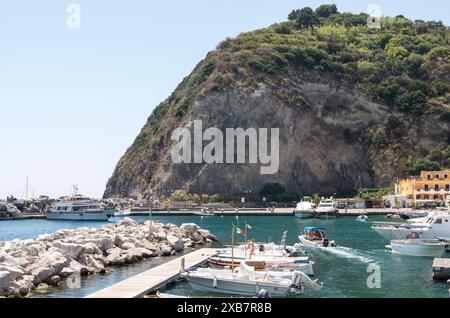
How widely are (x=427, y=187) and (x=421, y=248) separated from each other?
3020 inches

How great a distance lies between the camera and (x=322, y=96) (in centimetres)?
14250

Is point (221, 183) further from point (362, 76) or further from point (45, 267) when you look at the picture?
point (45, 267)

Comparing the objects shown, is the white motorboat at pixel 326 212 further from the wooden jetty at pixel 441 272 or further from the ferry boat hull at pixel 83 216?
the wooden jetty at pixel 441 272

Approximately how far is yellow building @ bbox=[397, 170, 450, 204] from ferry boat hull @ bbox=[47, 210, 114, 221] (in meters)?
60.9

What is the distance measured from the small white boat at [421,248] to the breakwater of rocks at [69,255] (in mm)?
19369

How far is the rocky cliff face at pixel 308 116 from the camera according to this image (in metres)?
136

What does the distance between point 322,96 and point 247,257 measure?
10659 centimetres

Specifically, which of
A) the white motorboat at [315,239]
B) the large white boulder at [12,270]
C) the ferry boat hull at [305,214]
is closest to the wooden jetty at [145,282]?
the large white boulder at [12,270]

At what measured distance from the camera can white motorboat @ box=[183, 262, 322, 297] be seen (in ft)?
101

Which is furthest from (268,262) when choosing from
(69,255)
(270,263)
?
(69,255)

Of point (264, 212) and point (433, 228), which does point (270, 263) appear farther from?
point (264, 212)

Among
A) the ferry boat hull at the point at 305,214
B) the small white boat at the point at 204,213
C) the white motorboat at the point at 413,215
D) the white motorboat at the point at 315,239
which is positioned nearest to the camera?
the white motorboat at the point at 315,239

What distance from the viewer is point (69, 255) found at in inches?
1505

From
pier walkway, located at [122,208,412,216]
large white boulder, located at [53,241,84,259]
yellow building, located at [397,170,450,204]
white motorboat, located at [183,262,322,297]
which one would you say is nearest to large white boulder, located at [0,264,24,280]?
large white boulder, located at [53,241,84,259]
